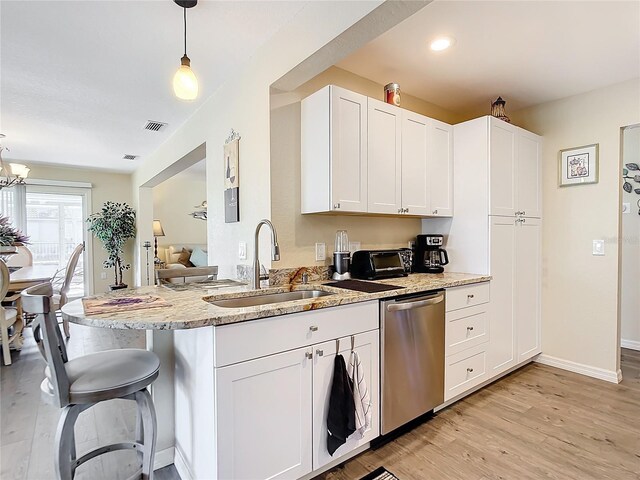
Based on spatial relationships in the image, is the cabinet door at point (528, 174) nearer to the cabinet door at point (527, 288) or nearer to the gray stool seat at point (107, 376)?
the cabinet door at point (527, 288)

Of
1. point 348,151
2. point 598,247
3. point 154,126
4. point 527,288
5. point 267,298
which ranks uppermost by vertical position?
point 154,126

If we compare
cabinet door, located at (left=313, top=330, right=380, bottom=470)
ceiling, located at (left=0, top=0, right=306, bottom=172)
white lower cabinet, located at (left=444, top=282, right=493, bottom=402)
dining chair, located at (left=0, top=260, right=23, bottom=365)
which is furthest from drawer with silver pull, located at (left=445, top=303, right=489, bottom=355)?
dining chair, located at (left=0, top=260, right=23, bottom=365)

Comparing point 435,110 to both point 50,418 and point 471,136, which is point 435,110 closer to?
point 471,136

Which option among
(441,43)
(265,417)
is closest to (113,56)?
(441,43)

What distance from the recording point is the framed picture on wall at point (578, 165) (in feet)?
9.46

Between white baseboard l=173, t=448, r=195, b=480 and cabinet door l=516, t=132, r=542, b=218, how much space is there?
303 cm

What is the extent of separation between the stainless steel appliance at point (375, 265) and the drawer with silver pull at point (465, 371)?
70cm

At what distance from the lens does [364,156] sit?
2.24 meters

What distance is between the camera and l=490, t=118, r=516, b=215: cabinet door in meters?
2.68

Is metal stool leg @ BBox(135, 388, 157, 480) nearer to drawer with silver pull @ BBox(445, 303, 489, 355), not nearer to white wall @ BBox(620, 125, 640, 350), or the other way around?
drawer with silver pull @ BBox(445, 303, 489, 355)

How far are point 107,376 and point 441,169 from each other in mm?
A: 2641

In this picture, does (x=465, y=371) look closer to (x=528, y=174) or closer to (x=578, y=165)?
(x=528, y=174)

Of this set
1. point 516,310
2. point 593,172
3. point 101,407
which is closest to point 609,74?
point 593,172

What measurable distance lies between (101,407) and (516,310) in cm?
335
